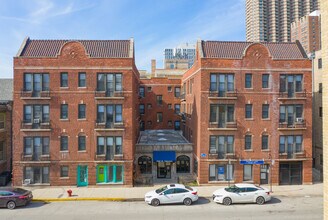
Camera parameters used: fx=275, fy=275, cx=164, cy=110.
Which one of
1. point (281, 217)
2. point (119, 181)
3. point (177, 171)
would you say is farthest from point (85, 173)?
point (281, 217)

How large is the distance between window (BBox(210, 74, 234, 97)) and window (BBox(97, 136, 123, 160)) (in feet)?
36.2

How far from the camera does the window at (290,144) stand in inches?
1116

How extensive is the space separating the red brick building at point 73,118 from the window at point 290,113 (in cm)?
1558

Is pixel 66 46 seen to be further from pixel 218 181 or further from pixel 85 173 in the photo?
pixel 218 181

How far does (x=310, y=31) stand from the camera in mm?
112438

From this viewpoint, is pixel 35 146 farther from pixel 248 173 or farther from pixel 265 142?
pixel 265 142

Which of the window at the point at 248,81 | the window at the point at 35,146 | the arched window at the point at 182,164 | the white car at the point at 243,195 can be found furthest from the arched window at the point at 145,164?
the window at the point at 248,81

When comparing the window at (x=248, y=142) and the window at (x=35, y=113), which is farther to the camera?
the window at (x=248, y=142)

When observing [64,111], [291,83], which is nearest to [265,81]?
[291,83]

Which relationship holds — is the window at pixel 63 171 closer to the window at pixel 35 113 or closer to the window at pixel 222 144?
the window at pixel 35 113

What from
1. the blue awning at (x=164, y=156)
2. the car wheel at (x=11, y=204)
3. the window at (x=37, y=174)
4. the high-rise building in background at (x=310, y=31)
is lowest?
the car wheel at (x=11, y=204)

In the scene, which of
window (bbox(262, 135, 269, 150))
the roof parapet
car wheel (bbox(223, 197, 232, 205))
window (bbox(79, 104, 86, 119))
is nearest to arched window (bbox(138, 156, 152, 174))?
window (bbox(79, 104, 86, 119))

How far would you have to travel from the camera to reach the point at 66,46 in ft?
89.8

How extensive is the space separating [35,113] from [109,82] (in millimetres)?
7941
